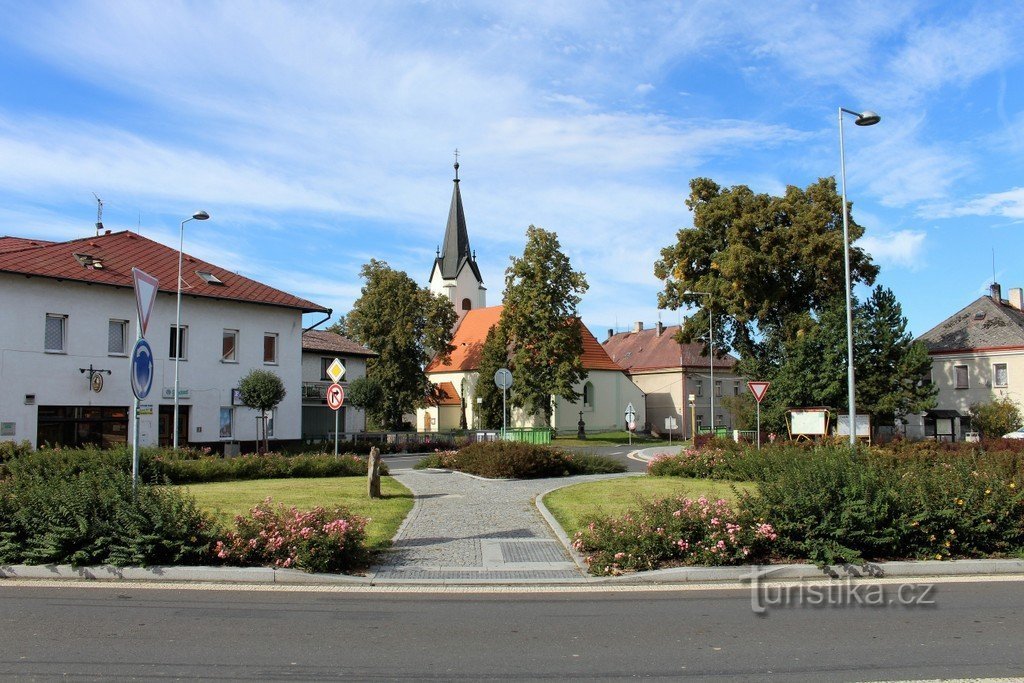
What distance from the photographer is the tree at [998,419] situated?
4547 cm

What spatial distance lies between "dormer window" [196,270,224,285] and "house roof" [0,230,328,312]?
9 centimetres

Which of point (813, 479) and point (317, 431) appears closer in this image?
point (813, 479)

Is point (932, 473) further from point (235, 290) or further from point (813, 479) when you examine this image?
point (235, 290)

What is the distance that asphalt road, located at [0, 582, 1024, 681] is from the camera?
6152 millimetres

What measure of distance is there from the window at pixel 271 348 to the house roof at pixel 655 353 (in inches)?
1711

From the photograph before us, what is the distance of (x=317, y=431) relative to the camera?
5041 cm

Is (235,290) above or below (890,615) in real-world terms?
above

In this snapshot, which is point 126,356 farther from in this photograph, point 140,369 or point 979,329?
point 979,329

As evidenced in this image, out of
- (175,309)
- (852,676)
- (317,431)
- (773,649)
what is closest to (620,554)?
(773,649)

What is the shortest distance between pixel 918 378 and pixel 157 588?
38.0 metres

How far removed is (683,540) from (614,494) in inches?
265

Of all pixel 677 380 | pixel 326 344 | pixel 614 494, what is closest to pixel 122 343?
pixel 326 344

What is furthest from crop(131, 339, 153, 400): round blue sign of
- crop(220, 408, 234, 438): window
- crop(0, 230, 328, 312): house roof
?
crop(220, 408, 234, 438): window

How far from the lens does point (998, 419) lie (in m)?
45.3
